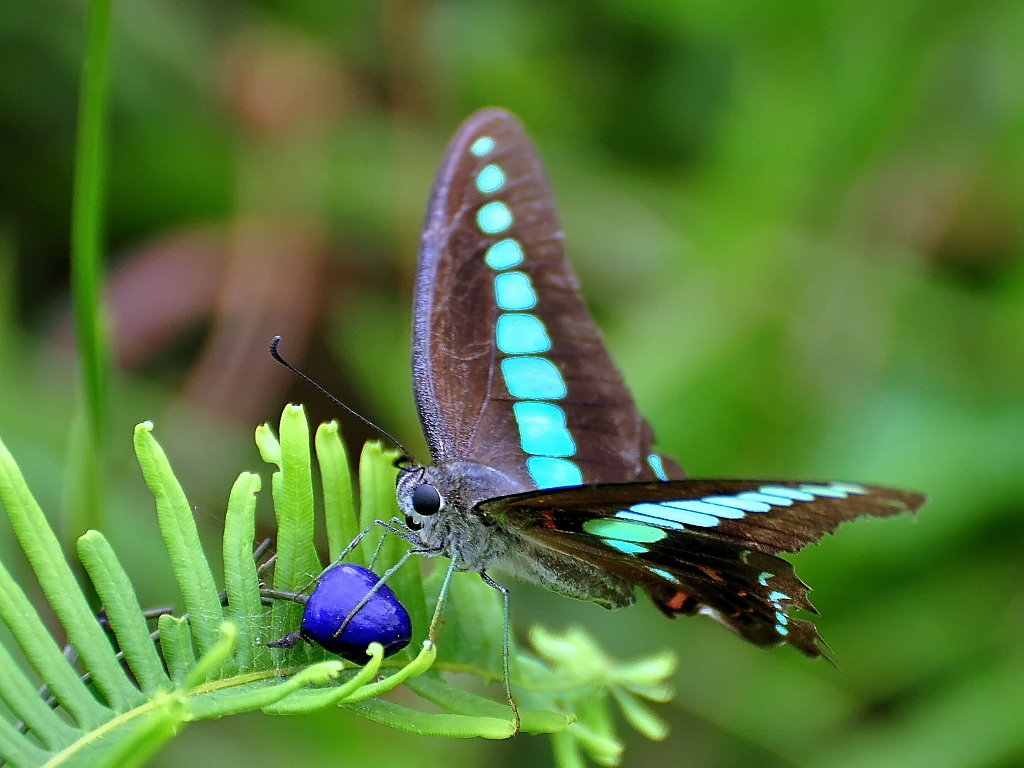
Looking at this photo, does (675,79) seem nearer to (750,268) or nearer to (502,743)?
(750,268)

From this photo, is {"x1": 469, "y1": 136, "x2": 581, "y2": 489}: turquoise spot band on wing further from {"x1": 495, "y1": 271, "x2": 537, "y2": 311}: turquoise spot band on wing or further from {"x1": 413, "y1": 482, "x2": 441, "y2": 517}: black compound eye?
{"x1": 413, "y1": 482, "x2": 441, "y2": 517}: black compound eye

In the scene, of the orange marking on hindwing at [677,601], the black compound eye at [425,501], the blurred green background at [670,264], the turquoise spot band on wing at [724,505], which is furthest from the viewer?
the blurred green background at [670,264]

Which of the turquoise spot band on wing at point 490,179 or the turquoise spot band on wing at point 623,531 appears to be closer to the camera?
the turquoise spot band on wing at point 623,531

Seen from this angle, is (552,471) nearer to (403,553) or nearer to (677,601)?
(677,601)

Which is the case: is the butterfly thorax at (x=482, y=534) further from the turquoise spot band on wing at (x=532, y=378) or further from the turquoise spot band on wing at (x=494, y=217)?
the turquoise spot band on wing at (x=494, y=217)

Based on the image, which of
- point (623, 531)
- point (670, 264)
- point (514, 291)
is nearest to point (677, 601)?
point (623, 531)

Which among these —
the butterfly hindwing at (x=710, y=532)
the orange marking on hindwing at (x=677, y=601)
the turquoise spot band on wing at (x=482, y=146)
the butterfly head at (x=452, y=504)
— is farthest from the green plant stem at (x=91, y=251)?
the orange marking on hindwing at (x=677, y=601)

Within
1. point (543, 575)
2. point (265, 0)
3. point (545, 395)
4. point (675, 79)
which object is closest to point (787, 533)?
point (543, 575)
